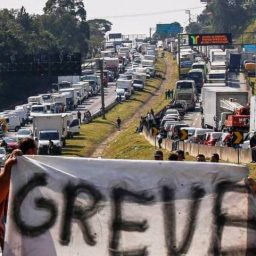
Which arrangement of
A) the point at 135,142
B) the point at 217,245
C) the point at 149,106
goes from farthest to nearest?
1. the point at 149,106
2. the point at 135,142
3. the point at 217,245

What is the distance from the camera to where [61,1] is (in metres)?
163

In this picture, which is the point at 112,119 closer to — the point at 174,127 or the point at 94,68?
the point at 174,127

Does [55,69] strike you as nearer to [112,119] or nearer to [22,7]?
[112,119]

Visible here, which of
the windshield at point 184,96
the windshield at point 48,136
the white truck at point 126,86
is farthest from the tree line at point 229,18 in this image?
the windshield at point 48,136

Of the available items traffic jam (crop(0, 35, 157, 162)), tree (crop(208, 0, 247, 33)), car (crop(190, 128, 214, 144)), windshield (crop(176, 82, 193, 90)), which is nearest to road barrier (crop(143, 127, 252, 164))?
car (crop(190, 128, 214, 144))

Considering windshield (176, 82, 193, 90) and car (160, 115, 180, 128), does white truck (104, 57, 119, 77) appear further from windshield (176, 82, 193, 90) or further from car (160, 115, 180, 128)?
car (160, 115, 180, 128)

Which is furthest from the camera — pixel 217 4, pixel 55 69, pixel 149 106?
pixel 217 4

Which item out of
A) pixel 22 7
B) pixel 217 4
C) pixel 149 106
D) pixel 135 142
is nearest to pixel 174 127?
pixel 135 142

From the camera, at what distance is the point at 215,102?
57.4 metres

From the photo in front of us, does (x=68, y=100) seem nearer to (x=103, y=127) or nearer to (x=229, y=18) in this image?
(x=103, y=127)

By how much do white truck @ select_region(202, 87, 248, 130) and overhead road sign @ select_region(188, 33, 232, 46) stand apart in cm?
4774

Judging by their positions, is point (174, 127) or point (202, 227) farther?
point (174, 127)

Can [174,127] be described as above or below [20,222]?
below

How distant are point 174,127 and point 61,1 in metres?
113
